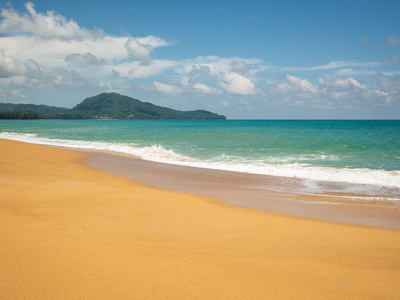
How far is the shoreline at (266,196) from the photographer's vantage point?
6.91 metres

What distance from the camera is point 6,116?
552 feet

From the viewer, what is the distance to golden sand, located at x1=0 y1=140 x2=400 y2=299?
2.92 m

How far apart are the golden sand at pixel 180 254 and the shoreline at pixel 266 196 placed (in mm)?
1105

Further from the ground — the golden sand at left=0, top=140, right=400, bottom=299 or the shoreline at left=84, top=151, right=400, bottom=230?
the golden sand at left=0, top=140, right=400, bottom=299

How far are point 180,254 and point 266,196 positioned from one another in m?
5.77

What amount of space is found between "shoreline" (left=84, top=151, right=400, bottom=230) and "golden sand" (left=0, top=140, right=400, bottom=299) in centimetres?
111

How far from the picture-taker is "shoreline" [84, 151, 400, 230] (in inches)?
272

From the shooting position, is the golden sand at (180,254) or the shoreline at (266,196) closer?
the golden sand at (180,254)

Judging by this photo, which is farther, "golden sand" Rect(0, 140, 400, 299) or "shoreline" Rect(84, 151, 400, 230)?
"shoreline" Rect(84, 151, 400, 230)

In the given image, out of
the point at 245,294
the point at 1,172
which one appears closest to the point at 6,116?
the point at 1,172

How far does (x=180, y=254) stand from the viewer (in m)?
3.77

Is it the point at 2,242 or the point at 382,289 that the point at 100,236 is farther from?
the point at 382,289

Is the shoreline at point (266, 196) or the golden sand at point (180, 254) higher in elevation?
the golden sand at point (180, 254)

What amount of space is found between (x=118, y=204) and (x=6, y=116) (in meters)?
198
